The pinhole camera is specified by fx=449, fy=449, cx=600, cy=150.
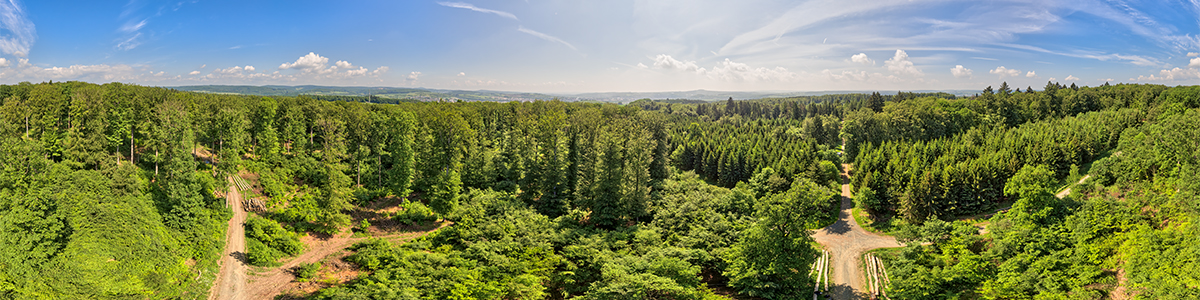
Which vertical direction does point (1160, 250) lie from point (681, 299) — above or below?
above

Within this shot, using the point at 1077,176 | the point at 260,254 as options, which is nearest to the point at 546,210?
the point at 260,254

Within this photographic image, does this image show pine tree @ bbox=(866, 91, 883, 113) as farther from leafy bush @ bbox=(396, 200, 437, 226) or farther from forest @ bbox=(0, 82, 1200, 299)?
leafy bush @ bbox=(396, 200, 437, 226)

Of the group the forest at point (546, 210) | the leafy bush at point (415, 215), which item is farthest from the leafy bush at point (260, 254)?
the leafy bush at point (415, 215)

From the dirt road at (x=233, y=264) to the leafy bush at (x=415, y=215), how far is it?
1313 cm

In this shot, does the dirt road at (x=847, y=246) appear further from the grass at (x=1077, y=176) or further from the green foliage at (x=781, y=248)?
the grass at (x=1077, y=176)

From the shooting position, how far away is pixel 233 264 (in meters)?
34.2

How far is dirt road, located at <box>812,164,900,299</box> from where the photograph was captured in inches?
1489

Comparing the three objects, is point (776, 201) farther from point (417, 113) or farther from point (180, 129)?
point (417, 113)

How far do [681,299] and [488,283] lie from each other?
12.1 m

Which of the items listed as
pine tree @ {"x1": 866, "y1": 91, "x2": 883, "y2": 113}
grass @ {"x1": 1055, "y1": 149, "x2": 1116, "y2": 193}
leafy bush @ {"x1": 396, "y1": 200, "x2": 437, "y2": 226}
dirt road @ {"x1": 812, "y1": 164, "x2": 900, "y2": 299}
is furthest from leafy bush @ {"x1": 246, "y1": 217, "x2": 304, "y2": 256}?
pine tree @ {"x1": 866, "y1": 91, "x2": 883, "y2": 113}

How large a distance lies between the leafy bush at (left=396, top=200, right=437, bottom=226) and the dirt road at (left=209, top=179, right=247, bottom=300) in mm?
13131

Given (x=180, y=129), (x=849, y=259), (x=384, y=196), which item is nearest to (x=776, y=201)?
(x=849, y=259)

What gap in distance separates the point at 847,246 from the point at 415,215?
47.2 metres

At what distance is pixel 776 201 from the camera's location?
3256 centimetres
